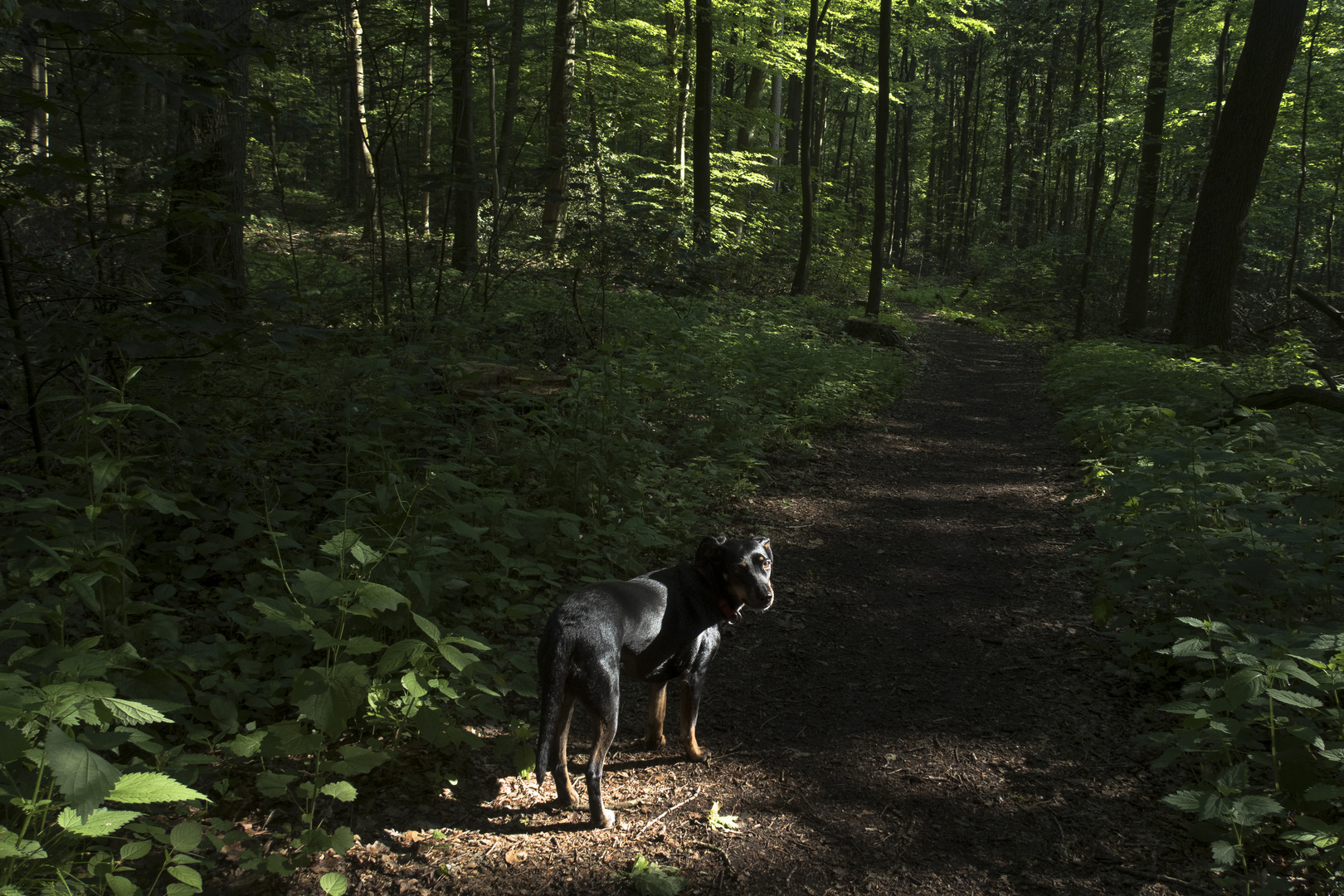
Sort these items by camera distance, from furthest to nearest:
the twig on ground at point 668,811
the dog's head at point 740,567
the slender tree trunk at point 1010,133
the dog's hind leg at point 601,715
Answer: the slender tree trunk at point 1010,133
the dog's head at point 740,567
the twig on ground at point 668,811
the dog's hind leg at point 601,715

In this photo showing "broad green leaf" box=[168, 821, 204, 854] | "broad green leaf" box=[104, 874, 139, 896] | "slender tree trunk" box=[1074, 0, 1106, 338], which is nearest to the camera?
"broad green leaf" box=[104, 874, 139, 896]

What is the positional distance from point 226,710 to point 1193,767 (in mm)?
3932

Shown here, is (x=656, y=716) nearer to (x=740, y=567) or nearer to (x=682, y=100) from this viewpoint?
(x=740, y=567)

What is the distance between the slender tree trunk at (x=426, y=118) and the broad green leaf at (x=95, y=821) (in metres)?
6.30

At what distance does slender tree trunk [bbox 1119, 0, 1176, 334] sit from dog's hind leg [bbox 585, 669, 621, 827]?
19105mm

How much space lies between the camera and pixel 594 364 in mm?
7773

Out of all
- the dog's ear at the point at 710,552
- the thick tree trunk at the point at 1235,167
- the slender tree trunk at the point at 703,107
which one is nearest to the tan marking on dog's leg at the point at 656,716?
the dog's ear at the point at 710,552

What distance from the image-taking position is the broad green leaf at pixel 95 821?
5.16 feet

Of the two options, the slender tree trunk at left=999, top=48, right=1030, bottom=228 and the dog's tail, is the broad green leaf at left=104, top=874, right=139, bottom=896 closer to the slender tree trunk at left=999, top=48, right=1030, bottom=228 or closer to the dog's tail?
the dog's tail

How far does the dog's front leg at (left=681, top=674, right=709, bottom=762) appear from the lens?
10.6ft

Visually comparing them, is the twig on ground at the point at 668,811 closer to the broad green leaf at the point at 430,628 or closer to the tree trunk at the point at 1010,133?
the broad green leaf at the point at 430,628

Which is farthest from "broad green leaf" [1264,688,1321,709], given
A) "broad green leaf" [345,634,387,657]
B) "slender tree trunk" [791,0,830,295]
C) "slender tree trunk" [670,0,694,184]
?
"slender tree trunk" [670,0,694,184]

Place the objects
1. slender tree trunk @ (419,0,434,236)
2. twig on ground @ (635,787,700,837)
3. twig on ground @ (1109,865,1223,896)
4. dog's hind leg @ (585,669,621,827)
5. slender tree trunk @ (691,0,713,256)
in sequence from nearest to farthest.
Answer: twig on ground @ (1109,865,1223,896), dog's hind leg @ (585,669,621,827), twig on ground @ (635,787,700,837), slender tree trunk @ (419,0,434,236), slender tree trunk @ (691,0,713,256)

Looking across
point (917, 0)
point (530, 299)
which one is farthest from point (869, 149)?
point (530, 299)
